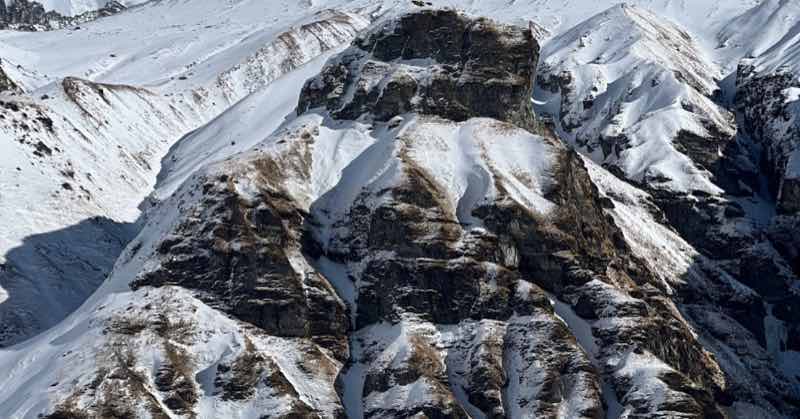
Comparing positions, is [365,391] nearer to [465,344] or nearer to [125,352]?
[465,344]

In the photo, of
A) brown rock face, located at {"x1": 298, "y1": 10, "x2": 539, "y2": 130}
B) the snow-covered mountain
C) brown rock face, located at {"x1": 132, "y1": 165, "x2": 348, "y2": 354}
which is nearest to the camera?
the snow-covered mountain

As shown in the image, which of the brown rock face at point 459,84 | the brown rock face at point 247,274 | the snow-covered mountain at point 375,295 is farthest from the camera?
the brown rock face at point 459,84

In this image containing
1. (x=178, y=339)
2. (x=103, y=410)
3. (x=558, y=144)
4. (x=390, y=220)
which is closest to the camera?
(x=103, y=410)

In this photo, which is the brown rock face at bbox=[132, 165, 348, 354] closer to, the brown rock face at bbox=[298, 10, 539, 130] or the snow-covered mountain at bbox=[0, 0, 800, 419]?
the snow-covered mountain at bbox=[0, 0, 800, 419]

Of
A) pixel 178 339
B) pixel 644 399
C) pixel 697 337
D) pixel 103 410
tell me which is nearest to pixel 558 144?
pixel 697 337

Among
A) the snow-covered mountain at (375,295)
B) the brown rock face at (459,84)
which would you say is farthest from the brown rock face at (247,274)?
the brown rock face at (459,84)

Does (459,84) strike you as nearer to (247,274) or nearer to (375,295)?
(375,295)

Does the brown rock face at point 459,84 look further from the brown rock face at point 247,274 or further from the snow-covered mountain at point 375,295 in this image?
the brown rock face at point 247,274

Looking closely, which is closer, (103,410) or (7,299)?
(103,410)

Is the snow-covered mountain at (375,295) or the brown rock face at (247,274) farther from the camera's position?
the brown rock face at (247,274)

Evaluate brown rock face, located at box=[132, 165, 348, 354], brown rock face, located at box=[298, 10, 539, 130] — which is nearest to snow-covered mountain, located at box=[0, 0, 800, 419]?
brown rock face, located at box=[132, 165, 348, 354]

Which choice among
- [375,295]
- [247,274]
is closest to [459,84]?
[375,295]
